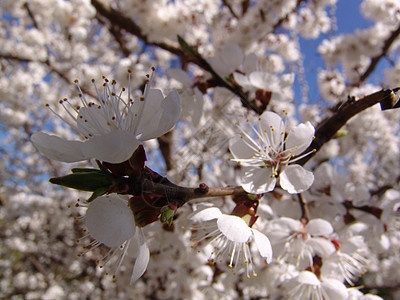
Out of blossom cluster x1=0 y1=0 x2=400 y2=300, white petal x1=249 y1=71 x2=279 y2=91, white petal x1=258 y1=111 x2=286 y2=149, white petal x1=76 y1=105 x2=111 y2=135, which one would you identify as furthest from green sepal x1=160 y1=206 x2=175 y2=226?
white petal x1=249 y1=71 x2=279 y2=91

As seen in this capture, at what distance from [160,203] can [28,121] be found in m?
4.73

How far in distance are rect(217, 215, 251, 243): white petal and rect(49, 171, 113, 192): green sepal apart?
291 millimetres

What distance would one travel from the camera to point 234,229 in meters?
0.70

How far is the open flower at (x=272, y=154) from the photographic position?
0.80m

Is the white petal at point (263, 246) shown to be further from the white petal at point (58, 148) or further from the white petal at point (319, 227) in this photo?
the white petal at point (58, 148)

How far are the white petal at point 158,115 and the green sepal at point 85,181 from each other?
5.5 inches

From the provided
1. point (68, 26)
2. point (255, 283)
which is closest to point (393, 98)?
point (255, 283)

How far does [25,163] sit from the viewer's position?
567 cm

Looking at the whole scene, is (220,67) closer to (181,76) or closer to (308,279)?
(181,76)

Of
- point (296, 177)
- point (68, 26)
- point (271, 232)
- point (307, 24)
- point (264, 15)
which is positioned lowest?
point (271, 232)

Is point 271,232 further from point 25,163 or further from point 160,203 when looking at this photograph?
point 25,163

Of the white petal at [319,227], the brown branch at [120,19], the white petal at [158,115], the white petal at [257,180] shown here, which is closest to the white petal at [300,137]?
the white petal at [257,180]

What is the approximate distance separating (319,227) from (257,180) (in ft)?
1.01

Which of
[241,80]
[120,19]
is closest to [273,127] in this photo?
[241,80]
